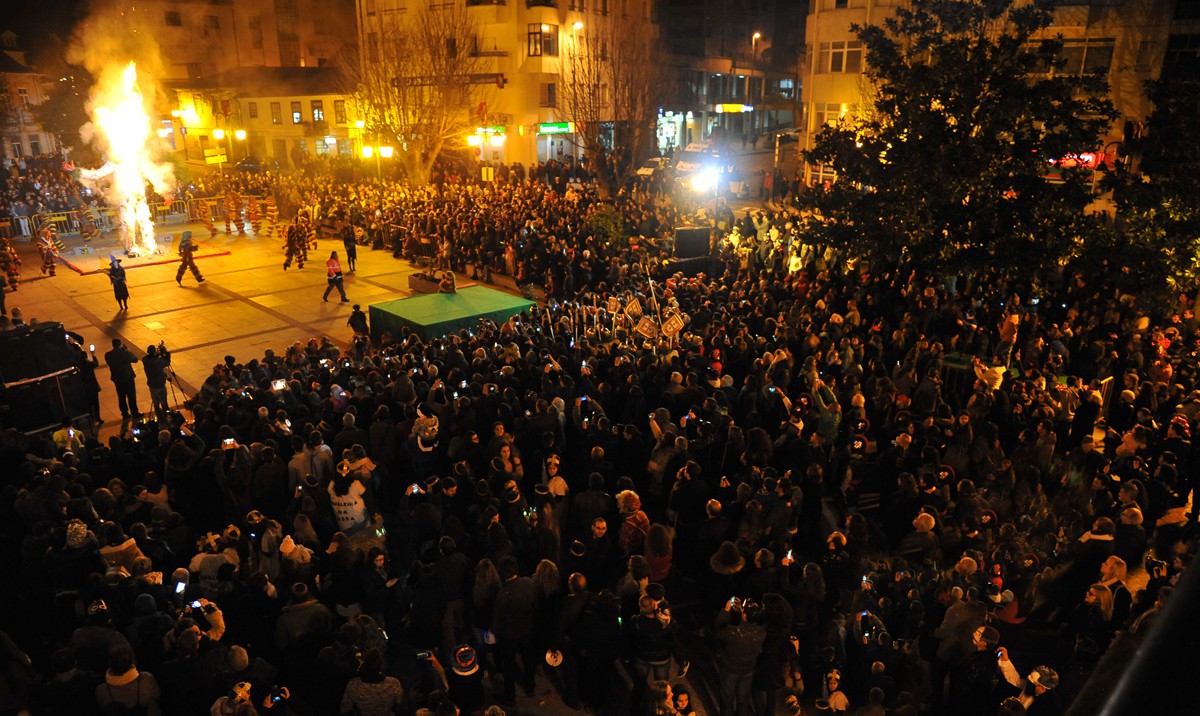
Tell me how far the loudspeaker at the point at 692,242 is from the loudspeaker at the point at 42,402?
1336 centimetres

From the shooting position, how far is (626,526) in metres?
7.59

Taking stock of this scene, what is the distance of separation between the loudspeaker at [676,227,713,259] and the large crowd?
6.80 metres

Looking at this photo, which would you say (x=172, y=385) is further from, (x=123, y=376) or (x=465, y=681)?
(x=465, y=681)

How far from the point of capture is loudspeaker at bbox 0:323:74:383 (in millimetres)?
12281

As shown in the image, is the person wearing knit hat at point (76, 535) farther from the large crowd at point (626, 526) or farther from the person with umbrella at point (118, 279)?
the person with umbrella at point (118, 279)

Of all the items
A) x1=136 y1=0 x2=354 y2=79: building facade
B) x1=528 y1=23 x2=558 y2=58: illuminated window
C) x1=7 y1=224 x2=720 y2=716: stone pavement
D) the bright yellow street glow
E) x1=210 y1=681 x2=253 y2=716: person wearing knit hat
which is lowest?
x1=7 y1=224 x2=720 y2=716: stone pavement

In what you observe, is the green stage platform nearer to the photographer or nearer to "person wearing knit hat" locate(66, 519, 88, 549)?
the photographer

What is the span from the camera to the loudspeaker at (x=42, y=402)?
12.4 m

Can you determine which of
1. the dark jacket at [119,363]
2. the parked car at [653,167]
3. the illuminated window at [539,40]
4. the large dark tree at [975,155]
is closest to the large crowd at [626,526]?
the large dark tree at [975,155]

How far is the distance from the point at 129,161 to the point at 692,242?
2538cm

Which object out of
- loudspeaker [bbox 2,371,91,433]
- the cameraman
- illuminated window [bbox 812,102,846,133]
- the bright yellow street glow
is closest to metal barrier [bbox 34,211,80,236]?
loudspeaker [bbox 2,371,91,433]

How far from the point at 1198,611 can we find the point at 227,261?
30.2m

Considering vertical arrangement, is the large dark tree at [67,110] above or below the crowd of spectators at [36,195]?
above

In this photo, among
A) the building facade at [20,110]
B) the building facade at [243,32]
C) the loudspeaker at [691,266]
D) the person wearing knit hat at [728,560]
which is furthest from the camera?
the building facade at [243,32]
